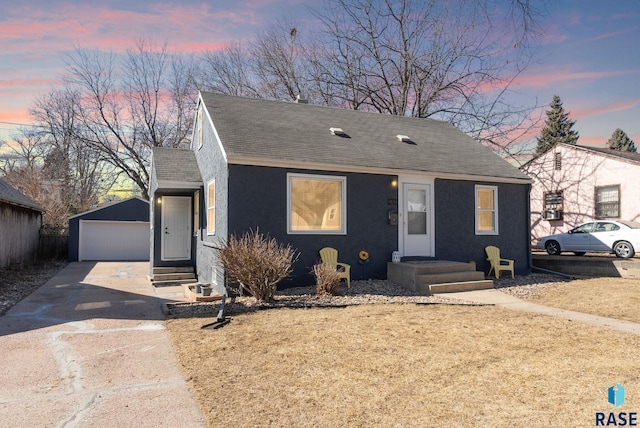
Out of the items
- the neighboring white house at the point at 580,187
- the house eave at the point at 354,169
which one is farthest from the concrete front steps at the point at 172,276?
the neighboring white house at the point at 580,187

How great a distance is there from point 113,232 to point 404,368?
2120 cm

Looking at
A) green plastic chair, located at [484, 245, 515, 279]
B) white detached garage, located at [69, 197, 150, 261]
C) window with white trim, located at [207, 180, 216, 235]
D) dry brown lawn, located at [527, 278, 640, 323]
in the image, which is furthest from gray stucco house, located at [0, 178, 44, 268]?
dry brown lawn, located at [527, 278, 640, 323]

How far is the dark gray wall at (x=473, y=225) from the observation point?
1182 centimetres

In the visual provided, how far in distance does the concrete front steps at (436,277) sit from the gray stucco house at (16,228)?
12516 mm

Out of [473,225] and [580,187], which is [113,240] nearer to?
[473,225]

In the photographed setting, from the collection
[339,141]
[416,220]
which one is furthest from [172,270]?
[416,220]

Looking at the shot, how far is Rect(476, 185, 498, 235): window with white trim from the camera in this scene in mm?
12375

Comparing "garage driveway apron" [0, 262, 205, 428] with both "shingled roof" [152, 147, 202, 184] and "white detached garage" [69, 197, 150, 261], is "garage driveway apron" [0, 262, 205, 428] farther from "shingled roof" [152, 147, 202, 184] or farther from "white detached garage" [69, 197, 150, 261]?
"white detached garage" [69, 197, 150, 261]

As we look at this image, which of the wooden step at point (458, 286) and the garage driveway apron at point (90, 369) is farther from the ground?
the wooden step at point (458, 286)

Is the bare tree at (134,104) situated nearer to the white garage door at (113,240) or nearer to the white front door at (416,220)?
the white garage door at (113,240)

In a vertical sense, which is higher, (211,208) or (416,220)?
(211,208)

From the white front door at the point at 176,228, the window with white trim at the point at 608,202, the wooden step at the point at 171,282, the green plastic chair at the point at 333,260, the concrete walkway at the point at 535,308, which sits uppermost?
the window with white trim at the point at 608,202

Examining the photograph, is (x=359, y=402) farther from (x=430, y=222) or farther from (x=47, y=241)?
(x=47, y=241)

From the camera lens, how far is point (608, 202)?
18.9 m
